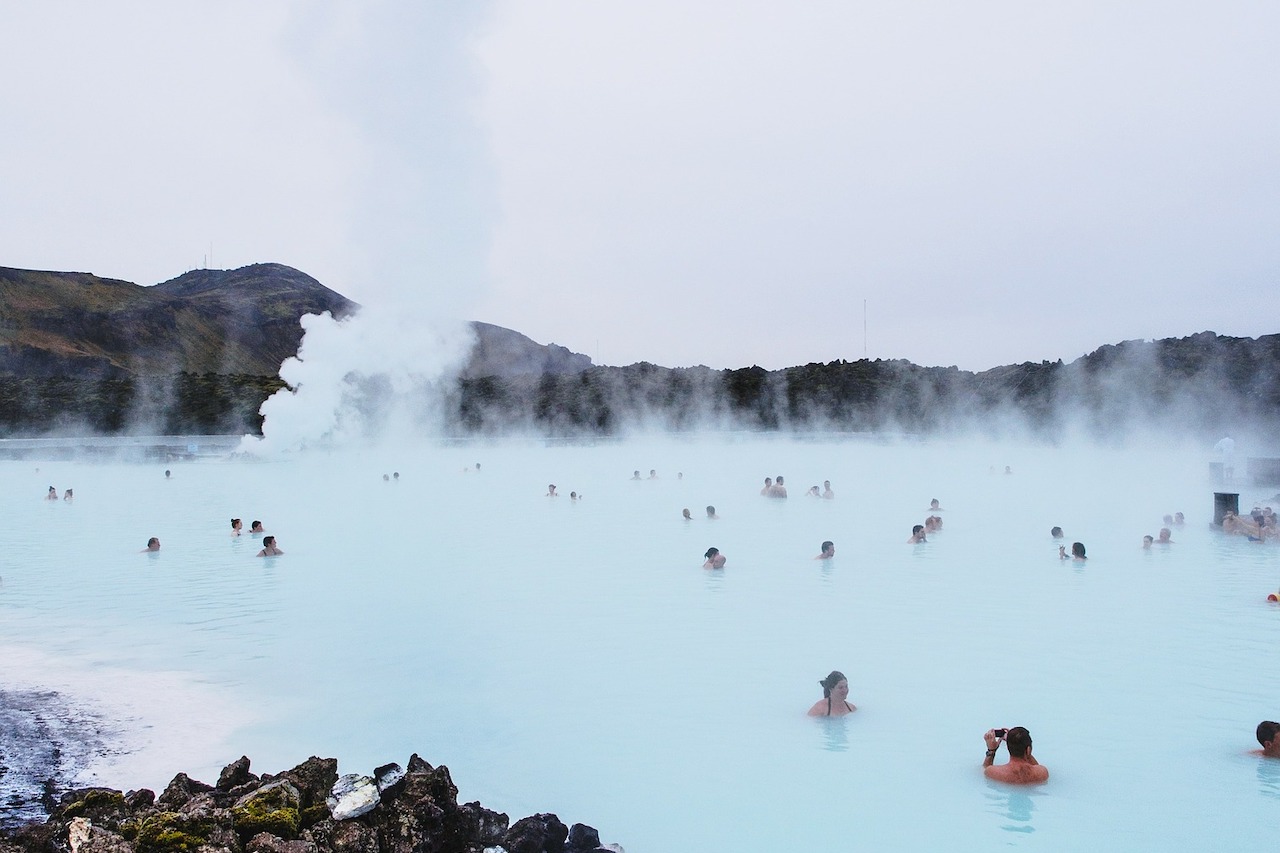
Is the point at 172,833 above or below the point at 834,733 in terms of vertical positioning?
above

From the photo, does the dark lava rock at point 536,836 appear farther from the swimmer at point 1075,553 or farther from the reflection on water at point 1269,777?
the swimmer at point 1075,553

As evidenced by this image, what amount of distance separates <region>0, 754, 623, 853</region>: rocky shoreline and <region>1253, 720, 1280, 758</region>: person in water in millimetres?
4044

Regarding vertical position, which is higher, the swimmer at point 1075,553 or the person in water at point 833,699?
the swimmer at point 1075,553

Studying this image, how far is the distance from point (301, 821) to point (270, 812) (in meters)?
0.15

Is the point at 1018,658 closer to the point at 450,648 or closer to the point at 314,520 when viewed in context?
the point at 450,648

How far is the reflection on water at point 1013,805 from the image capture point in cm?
523

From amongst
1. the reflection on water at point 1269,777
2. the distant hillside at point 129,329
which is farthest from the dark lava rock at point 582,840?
the distant hillside at point 129,329

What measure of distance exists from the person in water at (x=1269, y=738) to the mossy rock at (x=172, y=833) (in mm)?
5857

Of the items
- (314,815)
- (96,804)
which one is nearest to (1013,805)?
(314,815)

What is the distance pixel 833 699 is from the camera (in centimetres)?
682

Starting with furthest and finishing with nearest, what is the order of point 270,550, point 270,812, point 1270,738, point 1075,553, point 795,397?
point 795,397
point 270,550
point 1075,553
point 1270,738
point 270,812

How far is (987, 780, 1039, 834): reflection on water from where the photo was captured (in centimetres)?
523

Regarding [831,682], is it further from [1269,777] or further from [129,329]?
[129,329]

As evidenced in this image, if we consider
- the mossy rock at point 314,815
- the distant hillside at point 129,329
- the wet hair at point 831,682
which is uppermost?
the distant hillside at point 129,329
